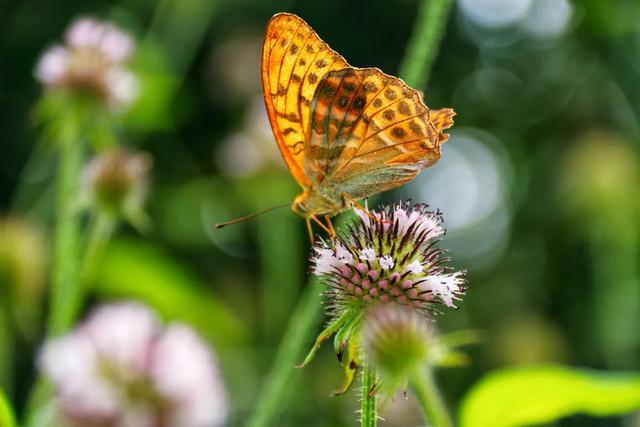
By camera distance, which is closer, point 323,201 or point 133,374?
point 133,374

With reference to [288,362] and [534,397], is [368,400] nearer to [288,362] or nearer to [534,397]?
[534,397]

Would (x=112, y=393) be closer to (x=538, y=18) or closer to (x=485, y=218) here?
(x=485, y=218)

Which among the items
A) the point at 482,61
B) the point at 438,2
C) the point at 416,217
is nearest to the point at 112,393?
the point at 416,217

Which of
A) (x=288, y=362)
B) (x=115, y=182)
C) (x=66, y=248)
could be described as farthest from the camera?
(x=115, y=182)

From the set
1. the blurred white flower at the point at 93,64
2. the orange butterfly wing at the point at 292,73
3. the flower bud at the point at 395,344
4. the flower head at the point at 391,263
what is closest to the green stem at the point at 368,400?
the flower bud at the point at 395,344

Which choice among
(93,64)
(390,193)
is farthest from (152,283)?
(390,193)

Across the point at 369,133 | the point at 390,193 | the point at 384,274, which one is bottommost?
the point at 384,274

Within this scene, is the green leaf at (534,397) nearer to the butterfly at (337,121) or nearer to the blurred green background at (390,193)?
the butterfly at (337,121)
